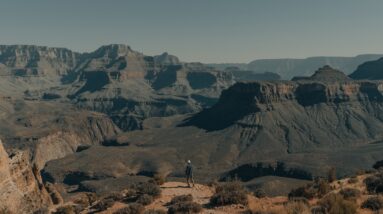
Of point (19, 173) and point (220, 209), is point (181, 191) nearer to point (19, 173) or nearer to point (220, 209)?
point (220, 209)

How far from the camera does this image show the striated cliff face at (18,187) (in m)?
49.2

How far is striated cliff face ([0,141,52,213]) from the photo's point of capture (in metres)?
49.2

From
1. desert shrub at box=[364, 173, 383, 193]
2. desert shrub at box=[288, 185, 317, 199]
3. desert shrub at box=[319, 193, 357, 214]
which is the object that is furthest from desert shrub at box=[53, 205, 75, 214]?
desert shrub at box=[364, 173, 383, 193]

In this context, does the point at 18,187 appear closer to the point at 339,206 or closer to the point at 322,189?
the point at 322,189

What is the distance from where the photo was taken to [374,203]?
31.5 m

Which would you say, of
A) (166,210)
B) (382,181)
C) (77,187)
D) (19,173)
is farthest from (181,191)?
(77,187)

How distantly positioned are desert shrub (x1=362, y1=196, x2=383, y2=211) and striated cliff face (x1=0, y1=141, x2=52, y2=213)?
3097cm

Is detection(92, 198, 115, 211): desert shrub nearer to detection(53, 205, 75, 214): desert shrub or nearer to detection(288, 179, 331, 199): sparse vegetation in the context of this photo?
detection(53, 205, 75, 214): desert shrub

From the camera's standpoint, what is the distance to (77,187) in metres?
172

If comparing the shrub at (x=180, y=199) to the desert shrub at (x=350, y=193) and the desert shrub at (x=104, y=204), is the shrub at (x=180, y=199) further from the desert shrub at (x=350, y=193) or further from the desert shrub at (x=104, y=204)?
the desert shrub at (x=350, y=193)

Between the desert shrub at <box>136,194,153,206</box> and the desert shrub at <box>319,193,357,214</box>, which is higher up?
the desert shrub at <box>319,193,357,214</box>

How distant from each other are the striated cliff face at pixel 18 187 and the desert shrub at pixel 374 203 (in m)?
31.0

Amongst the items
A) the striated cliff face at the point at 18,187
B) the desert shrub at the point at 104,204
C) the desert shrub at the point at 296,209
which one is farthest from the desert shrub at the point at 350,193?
the striated cliff face at the point at 18,187

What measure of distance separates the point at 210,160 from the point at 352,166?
61685 mm
